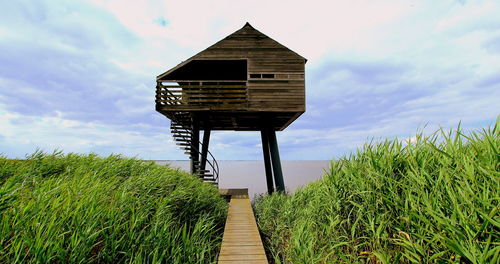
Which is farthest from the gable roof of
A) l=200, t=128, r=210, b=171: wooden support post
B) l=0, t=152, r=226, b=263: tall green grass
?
l=0, t=152, r=226, b=263: tall green grass

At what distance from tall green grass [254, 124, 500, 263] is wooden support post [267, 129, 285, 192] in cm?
691

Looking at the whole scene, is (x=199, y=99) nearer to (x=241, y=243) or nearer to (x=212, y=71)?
(x=212, y=71)

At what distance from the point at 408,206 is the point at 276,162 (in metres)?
9.56

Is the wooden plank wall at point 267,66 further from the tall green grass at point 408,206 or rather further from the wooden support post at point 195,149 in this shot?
the tall green grass at point 408,206

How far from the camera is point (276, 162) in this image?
42.8ft

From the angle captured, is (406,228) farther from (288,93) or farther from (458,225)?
(288,93)

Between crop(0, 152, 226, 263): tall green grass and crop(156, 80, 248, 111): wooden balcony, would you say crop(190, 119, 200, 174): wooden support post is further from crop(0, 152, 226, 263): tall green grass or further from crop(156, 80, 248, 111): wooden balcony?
crop(0, 152, 226, 263): tall green grass

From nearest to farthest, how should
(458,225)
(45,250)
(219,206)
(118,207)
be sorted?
(458,225) → (45,250) → (118,207) → (219,206)

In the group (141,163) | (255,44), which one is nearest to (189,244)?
(141,163)

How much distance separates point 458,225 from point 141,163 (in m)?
8.17

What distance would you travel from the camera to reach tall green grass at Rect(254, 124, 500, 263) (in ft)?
7.92

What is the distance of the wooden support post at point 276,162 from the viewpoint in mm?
12734

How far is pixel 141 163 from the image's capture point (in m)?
8.20

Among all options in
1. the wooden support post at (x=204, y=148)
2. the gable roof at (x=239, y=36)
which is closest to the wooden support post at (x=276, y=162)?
the wooden support post at (x=204, y=148)
